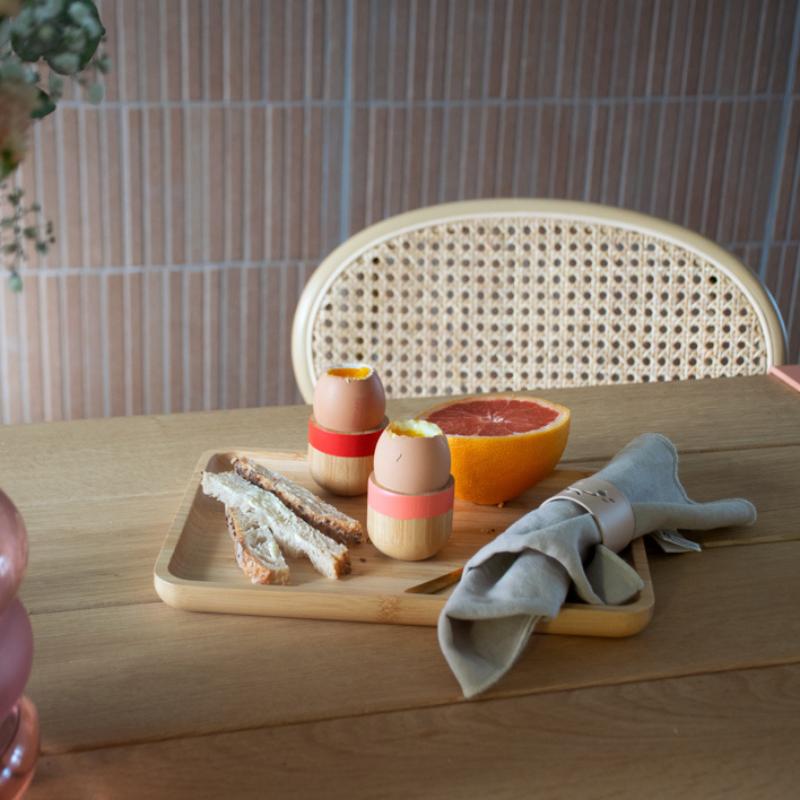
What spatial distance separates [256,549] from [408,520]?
0.41 feet

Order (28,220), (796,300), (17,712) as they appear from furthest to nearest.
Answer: (796,300) < (28,220) < (17,712)

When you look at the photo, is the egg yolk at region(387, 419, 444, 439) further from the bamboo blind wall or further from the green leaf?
the bamboo blind wall

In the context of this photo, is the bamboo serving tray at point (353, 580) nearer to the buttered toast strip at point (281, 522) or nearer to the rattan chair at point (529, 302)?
the buttered toast strip at point (281, 522)

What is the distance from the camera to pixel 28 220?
2209 mm

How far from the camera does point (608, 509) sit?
0.77 m

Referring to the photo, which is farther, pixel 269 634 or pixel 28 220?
pixel 28 220

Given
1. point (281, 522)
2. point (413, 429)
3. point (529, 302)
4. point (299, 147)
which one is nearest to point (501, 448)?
point (413, 429)

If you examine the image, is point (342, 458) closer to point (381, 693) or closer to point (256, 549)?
point (256, 549)

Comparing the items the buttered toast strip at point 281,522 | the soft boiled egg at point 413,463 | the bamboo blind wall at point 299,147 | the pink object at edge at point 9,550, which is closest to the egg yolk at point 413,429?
the soft boiled egg at point 413,463

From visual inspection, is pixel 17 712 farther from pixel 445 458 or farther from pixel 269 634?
pixel 445 458

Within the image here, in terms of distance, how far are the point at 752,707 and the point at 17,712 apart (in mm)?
457

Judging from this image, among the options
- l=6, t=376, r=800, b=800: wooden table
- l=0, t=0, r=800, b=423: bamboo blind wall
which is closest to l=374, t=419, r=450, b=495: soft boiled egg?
l=6, t=376, r=800, b=800: wooden table

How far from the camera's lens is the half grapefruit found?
0.84m

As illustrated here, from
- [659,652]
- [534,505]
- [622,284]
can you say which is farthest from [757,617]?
[622,284]
